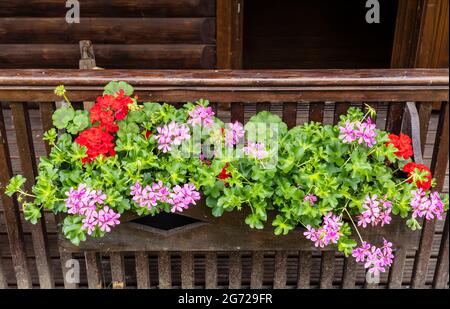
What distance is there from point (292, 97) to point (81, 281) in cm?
137

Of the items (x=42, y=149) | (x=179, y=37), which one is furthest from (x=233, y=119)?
(x=179, y=37)

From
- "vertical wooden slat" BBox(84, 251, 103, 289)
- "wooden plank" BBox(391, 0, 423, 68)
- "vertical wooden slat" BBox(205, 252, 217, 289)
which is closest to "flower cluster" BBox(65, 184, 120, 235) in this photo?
"vertical wooden slat" BBox(84, 251, 103, 289)

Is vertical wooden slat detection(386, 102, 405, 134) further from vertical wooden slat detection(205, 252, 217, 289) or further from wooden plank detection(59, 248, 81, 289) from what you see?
wooden plank detection(59, 248, 81, 289)

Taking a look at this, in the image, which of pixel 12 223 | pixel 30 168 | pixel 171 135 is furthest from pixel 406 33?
pixel 12 223

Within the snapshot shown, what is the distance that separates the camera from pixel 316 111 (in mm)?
1915

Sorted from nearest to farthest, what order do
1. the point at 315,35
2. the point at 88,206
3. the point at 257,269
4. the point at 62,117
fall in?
the point at 88,206
the point at 62,117
the point at 257,269
the point at 315,35

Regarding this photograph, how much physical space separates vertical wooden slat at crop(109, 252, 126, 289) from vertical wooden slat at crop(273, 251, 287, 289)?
678 millimetres

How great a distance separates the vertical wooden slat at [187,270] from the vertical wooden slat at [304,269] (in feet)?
1.56

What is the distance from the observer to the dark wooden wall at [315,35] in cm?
782

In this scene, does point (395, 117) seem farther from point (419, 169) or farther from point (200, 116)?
point (200, 116)

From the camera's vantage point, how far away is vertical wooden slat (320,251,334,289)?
2171 millimetres

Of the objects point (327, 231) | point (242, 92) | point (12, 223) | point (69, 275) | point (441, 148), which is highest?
point (242, 92)

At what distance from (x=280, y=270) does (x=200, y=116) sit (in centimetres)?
84
